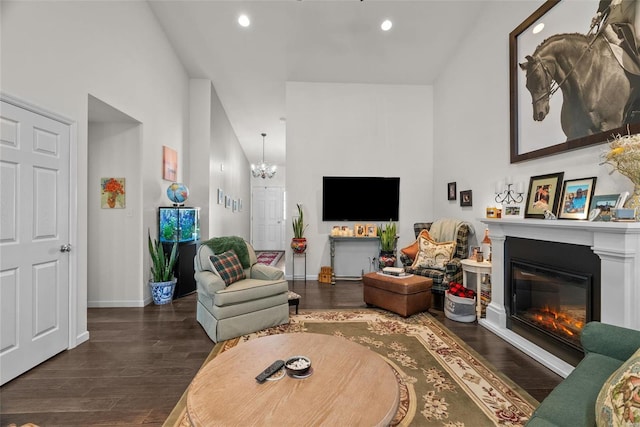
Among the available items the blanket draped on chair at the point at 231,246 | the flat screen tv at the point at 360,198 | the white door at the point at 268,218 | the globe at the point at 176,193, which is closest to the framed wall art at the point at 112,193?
the globe at the point at 176,193

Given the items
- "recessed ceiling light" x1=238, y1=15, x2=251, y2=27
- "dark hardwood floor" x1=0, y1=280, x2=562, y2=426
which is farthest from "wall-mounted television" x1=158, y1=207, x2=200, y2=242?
"recessed ceiling light" x1=238, y1=15, x2=251, y2=27

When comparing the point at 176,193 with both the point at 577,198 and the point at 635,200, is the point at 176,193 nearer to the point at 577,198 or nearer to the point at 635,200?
the point at 577,198

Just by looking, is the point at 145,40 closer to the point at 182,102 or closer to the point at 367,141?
the point at 182,102

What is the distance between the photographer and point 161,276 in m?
3.88

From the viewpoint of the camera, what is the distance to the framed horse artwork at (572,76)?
2150mm

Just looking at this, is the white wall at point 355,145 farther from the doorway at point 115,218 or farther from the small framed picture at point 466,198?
the doorway at point 115,218

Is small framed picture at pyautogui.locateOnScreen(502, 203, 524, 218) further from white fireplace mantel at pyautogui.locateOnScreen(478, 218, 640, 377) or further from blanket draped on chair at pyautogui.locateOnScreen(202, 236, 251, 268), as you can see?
blanket draped on chair at pyautogui.locateOnScreen(202, 236, 251, 268)

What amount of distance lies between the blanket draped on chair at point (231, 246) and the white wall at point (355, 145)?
6.48 feet

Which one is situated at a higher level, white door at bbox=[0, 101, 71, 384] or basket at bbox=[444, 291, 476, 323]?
white door at bbox=[0, 101, 71, 384]

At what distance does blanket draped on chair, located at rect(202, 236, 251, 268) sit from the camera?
318 centimetres

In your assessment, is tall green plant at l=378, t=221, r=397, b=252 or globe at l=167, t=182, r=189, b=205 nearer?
globe at l=167, t=182, r=189, b=205

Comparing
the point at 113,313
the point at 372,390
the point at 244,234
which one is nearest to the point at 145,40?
the point at 113,313

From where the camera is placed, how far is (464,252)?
151 inches

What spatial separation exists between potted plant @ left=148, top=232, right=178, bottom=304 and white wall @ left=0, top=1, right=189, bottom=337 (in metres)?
0.11
